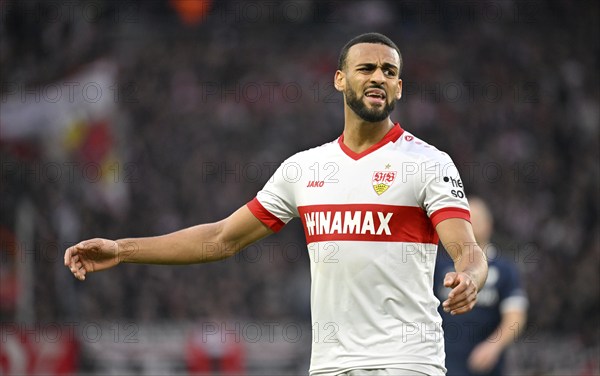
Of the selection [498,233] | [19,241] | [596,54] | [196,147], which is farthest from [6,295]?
[596,54]

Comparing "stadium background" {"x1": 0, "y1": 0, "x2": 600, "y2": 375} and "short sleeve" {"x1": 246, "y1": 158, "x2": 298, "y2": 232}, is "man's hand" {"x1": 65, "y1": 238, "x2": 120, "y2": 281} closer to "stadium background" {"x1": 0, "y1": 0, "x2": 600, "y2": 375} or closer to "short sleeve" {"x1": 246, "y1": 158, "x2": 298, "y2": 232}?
"short sleeve" {"x1": 246, "y1": 158, "x2": 298, "y2": 232}

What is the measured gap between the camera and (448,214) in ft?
13.0

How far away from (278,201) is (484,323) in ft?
10.3

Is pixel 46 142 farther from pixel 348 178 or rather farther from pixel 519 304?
pixel 348 178

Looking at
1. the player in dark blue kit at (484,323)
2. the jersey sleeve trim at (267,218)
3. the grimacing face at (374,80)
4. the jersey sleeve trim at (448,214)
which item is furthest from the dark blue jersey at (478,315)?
the jersey sleeve trim at (448,214)

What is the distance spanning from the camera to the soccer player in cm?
402

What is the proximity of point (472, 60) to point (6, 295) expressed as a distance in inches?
394

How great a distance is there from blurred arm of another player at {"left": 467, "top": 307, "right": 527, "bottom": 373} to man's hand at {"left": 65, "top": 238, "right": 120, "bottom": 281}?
127 inches

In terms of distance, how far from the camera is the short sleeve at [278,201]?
179 inches

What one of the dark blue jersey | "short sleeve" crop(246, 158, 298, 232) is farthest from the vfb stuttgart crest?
the dark blue jersey

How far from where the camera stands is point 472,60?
1989 centimetres

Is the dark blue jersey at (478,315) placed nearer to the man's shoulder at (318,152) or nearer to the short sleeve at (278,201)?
the short sleeve at (278,201)

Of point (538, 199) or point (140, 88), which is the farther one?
point (140, 88)

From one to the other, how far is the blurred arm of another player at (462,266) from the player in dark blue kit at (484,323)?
10.5ft
